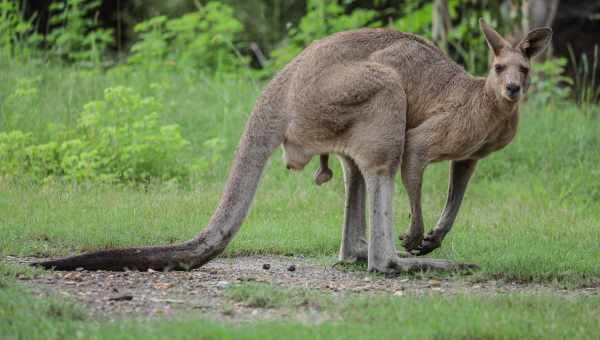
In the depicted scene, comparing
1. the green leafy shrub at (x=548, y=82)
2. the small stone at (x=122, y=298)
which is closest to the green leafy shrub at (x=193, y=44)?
the green leafy shrub at (x=548, y=82)

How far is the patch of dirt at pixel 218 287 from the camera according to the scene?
465cm

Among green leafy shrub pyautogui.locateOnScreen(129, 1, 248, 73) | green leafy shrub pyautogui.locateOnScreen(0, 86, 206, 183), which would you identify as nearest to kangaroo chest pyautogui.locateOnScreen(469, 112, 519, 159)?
green leafy shrub pyautogui.locateOnScreen(0, 86, 206, 183)

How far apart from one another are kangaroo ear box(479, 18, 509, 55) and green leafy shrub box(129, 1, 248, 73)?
637cm

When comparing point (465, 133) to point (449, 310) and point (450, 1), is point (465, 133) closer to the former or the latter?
point (449, 310)

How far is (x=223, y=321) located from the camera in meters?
4.44

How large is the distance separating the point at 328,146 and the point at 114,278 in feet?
5.06

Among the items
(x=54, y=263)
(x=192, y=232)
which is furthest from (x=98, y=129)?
(x=54, y=263)

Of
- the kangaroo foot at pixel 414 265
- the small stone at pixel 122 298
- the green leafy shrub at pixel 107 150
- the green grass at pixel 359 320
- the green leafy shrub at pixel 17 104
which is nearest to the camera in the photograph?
the green grass at pixel 359 320

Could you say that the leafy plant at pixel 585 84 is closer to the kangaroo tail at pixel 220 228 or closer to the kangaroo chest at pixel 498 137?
the kangaroo chest at pixel 498 137

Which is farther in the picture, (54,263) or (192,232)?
(192,232)

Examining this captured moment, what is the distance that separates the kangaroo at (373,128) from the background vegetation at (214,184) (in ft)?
1.96

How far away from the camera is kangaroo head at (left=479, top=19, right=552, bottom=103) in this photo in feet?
19.2

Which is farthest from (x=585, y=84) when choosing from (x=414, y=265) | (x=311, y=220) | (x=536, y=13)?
(x=414, y=265)

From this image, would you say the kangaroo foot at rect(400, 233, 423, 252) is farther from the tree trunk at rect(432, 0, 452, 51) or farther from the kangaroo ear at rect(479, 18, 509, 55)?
the tree trunk at rect(432, 0, 452, 51)
